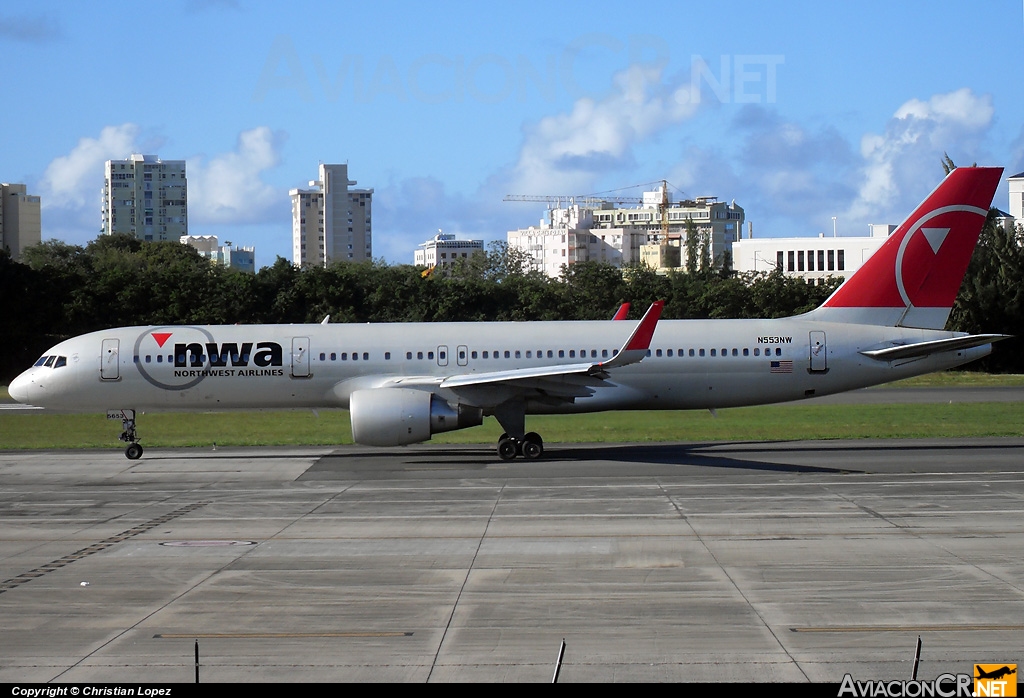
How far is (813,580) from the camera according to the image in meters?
14.7

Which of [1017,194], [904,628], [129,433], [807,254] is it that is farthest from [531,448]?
[1017,194]

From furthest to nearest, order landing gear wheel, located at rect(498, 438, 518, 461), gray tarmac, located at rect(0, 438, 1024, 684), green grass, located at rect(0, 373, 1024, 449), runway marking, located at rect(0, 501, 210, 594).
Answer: green grass, located at rect(0, 373, 1024, 449) → landing gear wheel, located at rect(498, 438, 518, 461) → runway marking, located at rect(0, 501, 210, 594) → gray tarmac, located at rect(0, 438, 1024, 684)

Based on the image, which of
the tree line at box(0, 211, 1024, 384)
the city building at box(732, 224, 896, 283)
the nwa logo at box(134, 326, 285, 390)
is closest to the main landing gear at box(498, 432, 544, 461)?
the nwa logo at box(134, 326, 285, 390)

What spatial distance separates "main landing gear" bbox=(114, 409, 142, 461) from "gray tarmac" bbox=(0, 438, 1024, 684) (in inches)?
83.5

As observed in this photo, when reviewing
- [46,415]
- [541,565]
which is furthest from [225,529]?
[46,415]

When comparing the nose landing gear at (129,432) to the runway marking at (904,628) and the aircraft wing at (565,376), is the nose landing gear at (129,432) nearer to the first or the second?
the aircraft wing at (565,376)

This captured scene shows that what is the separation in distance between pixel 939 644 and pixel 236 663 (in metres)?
7.24

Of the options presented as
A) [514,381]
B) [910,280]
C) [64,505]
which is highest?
[910,280]

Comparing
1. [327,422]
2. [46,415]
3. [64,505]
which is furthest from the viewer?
[46,415]

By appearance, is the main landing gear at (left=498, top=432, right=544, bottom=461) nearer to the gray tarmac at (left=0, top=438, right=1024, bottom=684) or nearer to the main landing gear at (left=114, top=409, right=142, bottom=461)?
the gray tarmac at (left=0, top=438, right=1024, bottom=684)

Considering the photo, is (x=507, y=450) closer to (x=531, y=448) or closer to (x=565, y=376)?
(x=531, y=448)

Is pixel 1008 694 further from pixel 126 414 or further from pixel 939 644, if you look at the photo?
pixel 126 414

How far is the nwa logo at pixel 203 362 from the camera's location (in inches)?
1174

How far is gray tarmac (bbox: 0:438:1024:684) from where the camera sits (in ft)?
36.7
